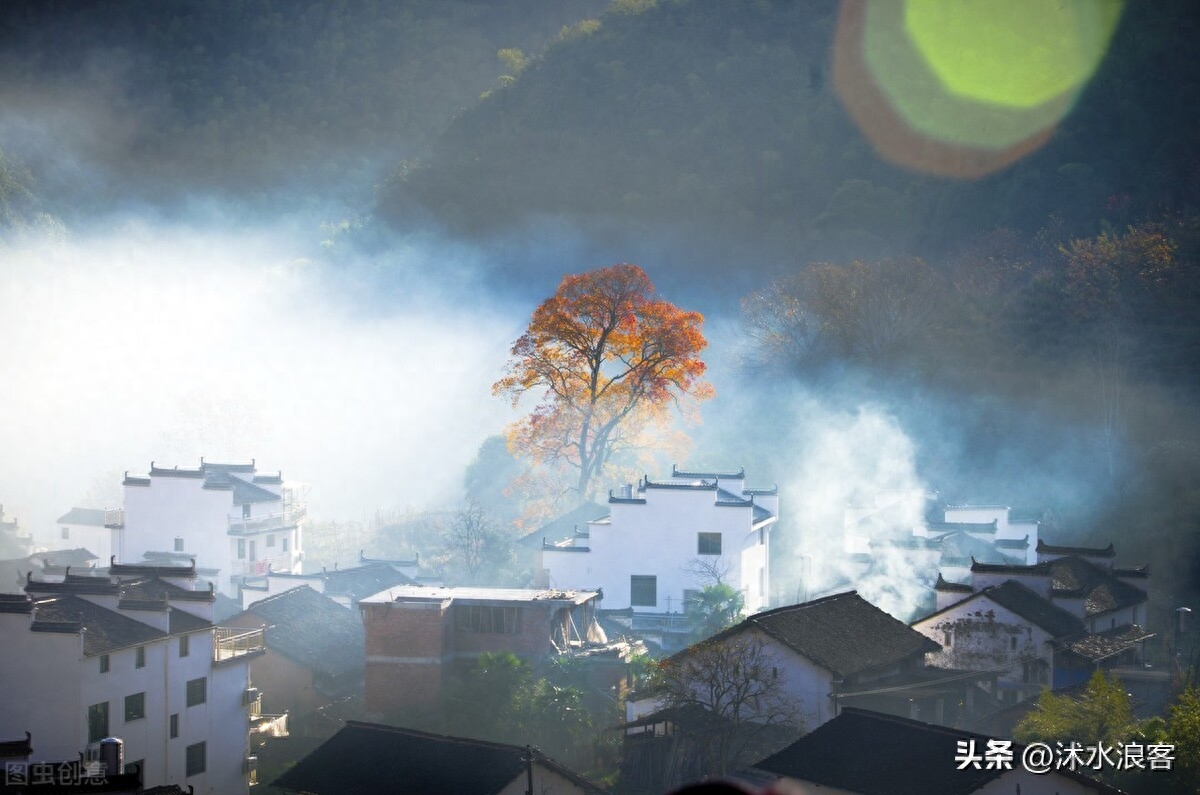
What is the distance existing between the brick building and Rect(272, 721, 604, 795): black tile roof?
12.9 ft

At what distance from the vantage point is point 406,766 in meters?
19.2

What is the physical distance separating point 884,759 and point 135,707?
37.5 ft

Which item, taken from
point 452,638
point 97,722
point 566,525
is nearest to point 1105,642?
point 452,638

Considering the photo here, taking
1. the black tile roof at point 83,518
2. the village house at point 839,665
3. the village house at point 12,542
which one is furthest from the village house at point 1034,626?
the village house at point 12,542

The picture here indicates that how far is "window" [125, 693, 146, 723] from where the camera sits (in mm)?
20562

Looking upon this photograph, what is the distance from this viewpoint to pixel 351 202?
84.0m

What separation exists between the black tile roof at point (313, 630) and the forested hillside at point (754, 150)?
100ft

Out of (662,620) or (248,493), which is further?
(248,493)

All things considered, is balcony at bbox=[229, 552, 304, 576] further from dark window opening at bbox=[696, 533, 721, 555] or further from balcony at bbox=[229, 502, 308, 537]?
dark window opening at bbox=[696, 533, 721, 555]

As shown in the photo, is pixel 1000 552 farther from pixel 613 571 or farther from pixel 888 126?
pixel 888 126

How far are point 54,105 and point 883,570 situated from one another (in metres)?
81.6

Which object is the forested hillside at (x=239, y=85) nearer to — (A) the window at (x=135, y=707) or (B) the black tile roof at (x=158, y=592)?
(B) the black tile roof at (x=158, y=592)

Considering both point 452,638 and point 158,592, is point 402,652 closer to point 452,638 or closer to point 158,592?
point 452,638

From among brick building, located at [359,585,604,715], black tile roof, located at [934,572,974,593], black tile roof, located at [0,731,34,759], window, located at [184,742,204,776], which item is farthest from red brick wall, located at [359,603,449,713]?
black tile roof, located at [0,731,34,759]
